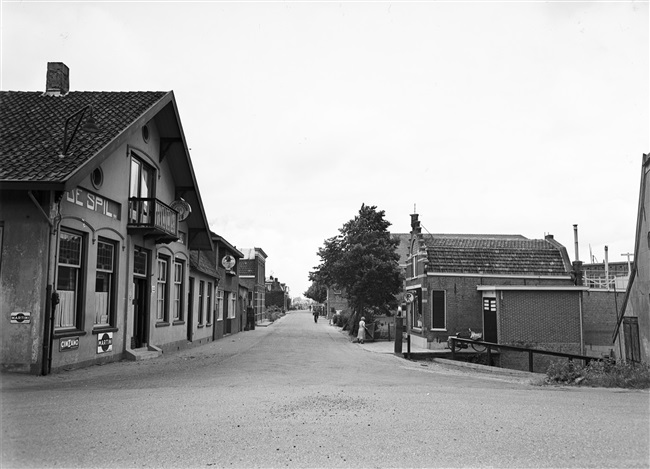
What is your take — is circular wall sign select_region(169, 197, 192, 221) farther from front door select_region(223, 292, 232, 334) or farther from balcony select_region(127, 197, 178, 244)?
front door select_region(223, 292, 232, 334)

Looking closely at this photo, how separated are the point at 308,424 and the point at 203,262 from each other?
2089cm

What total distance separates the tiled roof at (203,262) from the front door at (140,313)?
525 centimetres

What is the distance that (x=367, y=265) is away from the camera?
31.9 metres

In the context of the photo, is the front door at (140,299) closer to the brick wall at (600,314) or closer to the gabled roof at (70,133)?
the gabled roof at (70,133)

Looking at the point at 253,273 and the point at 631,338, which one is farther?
the point at 253,273

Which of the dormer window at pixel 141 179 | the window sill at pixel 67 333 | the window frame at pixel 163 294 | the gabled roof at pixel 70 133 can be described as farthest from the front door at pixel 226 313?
the window sill at pixel 67 333

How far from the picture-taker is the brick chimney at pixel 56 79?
17125mm

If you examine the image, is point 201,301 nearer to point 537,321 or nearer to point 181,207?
point 181,207

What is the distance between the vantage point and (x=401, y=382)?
1252 cm

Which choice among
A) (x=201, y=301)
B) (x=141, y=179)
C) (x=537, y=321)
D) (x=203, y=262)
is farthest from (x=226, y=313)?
(x=537, y=321)

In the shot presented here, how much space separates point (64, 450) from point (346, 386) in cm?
637

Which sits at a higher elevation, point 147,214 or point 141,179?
point 141,179

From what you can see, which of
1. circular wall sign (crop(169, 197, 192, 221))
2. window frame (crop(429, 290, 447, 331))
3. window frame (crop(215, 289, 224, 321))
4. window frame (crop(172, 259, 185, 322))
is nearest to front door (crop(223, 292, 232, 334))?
window frame (crop(215, 289, 224, 321))

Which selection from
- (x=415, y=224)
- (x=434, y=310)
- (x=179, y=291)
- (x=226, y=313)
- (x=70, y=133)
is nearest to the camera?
(x=70, y=133)
